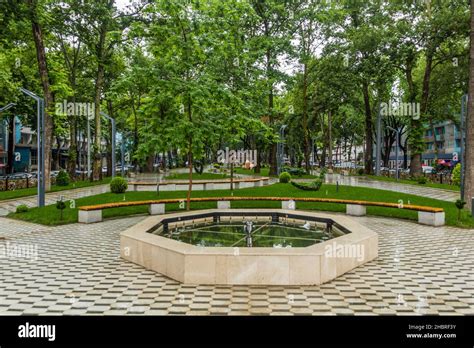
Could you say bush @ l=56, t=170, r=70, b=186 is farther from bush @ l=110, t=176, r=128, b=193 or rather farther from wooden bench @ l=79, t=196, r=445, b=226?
wooden bench @ l=79, t=196, r=445, b=226

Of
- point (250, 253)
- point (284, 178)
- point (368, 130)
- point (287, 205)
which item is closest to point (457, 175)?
point (368, 130)

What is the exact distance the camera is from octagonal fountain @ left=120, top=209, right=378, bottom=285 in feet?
29.6

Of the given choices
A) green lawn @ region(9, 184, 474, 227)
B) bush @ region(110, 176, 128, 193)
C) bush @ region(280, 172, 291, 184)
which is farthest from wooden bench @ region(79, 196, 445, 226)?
bush @ region(280, 172, 291, 184)

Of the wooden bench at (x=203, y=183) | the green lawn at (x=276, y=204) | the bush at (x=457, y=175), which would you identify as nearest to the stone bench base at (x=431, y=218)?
the green lawn at (x=276, y=204)

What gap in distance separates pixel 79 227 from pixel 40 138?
6158mm

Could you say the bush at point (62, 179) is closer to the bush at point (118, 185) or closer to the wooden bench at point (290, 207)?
the bush at point (118, 185)

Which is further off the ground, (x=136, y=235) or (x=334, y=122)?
(x=334, y=122)

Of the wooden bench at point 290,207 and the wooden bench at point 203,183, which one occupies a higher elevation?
the wooden bench at point 203,183

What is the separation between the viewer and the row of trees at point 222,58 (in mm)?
16641

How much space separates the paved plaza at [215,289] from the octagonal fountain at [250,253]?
0.83 ft

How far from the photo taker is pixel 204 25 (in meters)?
16.6

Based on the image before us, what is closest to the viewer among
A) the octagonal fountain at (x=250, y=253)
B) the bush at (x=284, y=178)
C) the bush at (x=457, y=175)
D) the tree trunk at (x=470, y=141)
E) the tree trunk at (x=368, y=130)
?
the octagonal fountain at (x=250, y=253)
